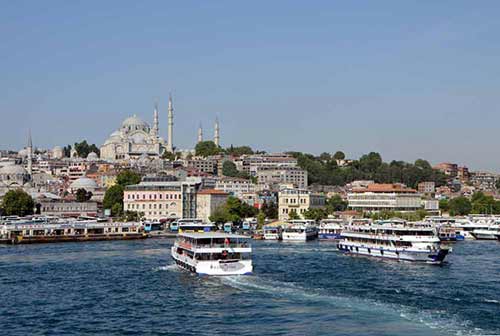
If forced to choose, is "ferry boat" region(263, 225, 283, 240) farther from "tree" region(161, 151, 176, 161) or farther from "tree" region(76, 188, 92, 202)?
"tree" region(161, 151, 176, 161)

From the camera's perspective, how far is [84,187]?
94.6 metres

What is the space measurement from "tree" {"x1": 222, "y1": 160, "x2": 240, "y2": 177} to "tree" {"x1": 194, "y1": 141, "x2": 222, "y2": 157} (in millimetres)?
13659

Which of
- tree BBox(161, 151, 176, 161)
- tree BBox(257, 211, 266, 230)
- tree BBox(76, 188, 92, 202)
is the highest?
tree BBox(161, 151, 176, 161)

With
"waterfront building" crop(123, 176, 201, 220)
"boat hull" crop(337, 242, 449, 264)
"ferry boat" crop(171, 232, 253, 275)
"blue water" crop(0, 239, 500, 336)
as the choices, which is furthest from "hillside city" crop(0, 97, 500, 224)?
"ferry boat" crop(171, 232, 253, 275)

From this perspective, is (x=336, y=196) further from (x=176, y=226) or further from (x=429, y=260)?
(x=429, y=260)

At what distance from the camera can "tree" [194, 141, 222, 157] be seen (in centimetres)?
12800

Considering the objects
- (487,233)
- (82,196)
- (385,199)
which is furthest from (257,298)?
(385,199)

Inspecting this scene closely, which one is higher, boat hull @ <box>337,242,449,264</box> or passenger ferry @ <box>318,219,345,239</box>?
passenger ferry @ <box>318,219,345,239</box>

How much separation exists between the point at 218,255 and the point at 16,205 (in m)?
45.2

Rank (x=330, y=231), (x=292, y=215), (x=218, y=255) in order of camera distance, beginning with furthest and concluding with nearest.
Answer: (x=292, y=215) < (x=330, y=231) < (x=218, y=255)

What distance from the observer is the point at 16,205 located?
73000 millimetres

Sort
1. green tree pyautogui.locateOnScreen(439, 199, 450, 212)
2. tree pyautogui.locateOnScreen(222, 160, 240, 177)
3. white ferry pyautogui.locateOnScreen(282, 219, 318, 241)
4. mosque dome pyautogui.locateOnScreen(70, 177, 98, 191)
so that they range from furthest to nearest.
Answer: tree pyautogui.locateOnScreen(222, 160, 240, 177)
mosque dome pyautogui.locateOnScreen(70, 177, 98, 191)
green tree pyautogui.locateOnScreen(439, 199, 450, 212)
white ferry pyautogui.locateOnScreen(282, 219, 318, 241)

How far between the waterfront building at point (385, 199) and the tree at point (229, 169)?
23.3 m

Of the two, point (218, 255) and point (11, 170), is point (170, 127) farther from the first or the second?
point (218, 255)
